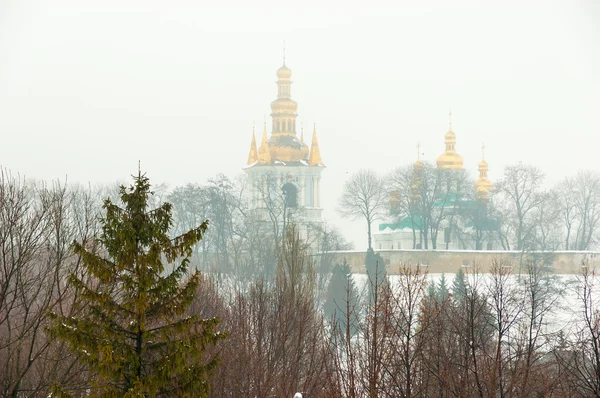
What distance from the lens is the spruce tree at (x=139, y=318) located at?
12.9 meters

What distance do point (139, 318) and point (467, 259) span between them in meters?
58.0

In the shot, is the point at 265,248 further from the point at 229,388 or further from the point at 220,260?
the point at 229,388

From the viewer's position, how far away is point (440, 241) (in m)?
81.6

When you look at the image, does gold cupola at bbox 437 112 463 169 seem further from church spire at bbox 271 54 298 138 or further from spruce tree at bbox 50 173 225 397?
spruce tree at bbox 50 173 225 397

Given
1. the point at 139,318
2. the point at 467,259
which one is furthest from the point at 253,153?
the point at 139,318

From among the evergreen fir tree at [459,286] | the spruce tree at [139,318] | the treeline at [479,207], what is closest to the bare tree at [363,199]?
the treeline at [479,207]

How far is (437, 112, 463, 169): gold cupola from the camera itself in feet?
296

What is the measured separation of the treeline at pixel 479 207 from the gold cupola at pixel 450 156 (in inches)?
261

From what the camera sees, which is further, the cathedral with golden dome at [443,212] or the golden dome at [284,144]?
the golden dome at [284,144]

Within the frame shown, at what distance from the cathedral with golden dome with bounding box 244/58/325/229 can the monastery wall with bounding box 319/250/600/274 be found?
28.2 feet

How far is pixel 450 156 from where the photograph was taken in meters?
91.4

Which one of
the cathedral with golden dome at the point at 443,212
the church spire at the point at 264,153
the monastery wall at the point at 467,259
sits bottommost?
the monastery wall at the point at 467,259

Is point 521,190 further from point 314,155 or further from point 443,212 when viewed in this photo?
point 314,155

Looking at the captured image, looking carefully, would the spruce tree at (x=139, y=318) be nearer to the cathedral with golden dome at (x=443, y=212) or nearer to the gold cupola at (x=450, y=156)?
the cathedral with golden dome at (x=443, y=212)
